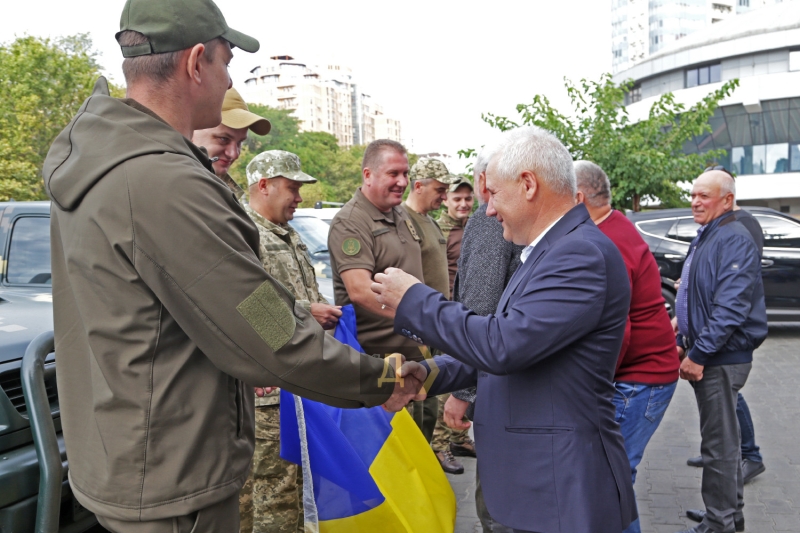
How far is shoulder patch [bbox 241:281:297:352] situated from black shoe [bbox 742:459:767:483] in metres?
4.54

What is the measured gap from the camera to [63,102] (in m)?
27.4

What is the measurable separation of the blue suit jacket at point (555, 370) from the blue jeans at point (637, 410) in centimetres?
130

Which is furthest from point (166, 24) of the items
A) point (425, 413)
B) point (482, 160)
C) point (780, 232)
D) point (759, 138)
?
point (759, 138)

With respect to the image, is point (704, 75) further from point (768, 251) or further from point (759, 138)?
point (768, 251)

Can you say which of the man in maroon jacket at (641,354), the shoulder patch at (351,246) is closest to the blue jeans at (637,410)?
the man in maroon jacket at (641,354)

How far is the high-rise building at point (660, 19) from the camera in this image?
114375 millimetres

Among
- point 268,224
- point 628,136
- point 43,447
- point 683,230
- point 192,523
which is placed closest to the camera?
point 192,523

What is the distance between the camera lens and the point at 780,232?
11.1 meters

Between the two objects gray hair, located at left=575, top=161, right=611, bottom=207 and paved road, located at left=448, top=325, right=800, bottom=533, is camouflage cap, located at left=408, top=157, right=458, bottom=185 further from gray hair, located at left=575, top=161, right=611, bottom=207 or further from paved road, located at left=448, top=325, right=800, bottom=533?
paved road, located at left=448, top=325, right=800, bottom=533

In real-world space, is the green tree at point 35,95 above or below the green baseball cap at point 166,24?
above

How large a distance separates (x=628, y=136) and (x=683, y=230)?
3.45 m

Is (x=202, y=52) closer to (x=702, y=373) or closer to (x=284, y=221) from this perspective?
(x=284, y=221)

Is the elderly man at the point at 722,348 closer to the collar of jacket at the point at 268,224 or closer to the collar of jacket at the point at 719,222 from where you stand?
the collar of jacket at the point at 719,222

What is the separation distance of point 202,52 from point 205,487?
119 cm
